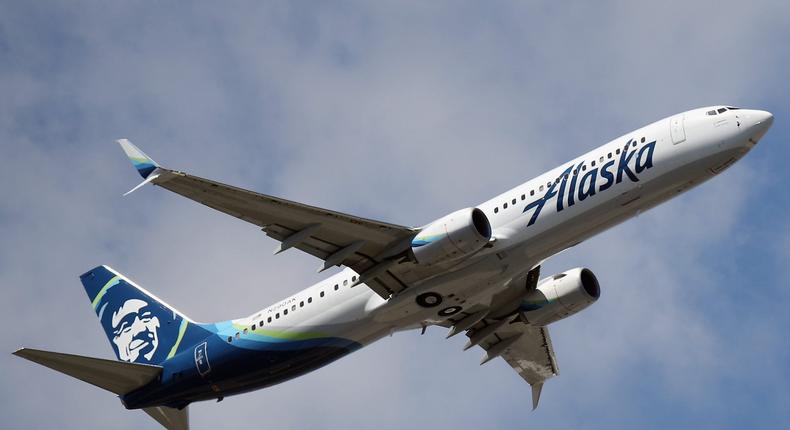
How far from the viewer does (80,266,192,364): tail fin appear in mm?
46656

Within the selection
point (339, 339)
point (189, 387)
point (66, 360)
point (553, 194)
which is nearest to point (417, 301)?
point (339, 339)

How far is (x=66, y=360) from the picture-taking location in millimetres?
41469

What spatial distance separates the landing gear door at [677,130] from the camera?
1531 inches

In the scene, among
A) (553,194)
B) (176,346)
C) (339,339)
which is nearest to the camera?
(553,194)

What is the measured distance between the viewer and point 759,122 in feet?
126

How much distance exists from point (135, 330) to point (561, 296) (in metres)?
18.0

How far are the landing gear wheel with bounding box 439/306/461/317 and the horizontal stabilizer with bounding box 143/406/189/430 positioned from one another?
11.3 m

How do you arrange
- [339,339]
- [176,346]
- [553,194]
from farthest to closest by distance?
[176,346], [339,339], [553,194]

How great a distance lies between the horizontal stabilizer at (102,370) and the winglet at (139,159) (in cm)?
933

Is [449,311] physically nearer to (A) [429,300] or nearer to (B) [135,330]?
(A) [429,300]

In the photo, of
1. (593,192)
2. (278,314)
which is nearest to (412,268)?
(278,314)

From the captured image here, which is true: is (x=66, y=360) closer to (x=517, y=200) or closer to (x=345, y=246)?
(x=345, y=246)

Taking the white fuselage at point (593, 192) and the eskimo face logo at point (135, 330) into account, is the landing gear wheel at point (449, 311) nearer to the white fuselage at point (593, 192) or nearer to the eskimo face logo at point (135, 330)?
the white fuselage at point (593, 192)

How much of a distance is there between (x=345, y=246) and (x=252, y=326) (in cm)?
635
